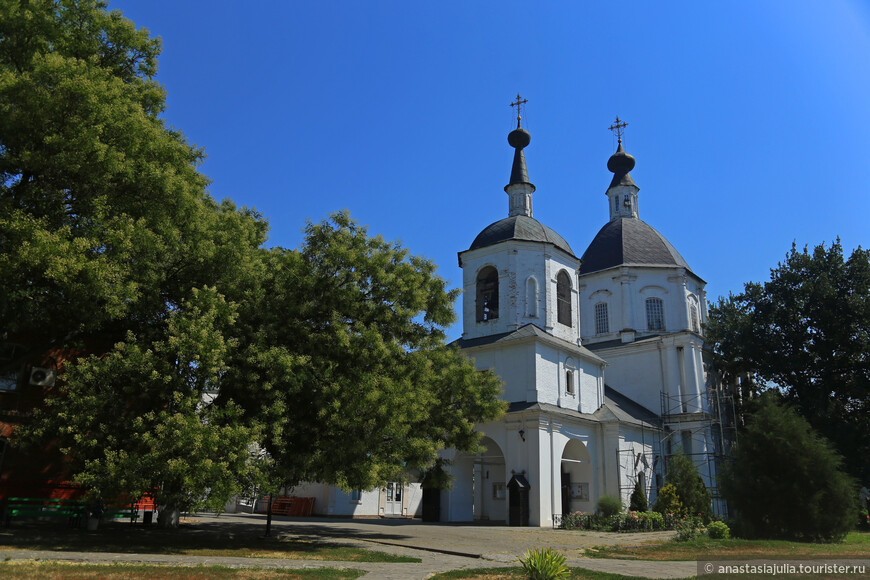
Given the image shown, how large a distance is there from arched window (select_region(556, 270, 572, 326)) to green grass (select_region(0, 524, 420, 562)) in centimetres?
→ 1720

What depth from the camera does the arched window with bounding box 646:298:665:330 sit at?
37000 millimetres

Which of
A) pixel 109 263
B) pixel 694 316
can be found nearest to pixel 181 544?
pixel 109 263

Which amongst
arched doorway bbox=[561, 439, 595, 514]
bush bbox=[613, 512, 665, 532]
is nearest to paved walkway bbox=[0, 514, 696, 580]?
bush bbox=[613, 512, 665, 532]

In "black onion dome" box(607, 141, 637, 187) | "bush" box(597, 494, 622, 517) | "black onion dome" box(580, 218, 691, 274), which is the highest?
"black onion dome" box(607, 141, 637, 187)

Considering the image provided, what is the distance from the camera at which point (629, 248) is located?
38250mm

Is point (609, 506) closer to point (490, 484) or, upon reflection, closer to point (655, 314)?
point (490, 484)

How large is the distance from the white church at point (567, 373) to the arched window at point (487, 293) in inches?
1.9

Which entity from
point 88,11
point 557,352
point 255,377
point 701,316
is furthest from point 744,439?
point 88,11

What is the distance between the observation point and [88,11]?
14.7 m

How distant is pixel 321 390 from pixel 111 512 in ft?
33.9

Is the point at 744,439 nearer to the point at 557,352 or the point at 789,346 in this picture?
the point at 557,352

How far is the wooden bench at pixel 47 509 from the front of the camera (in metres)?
16.9

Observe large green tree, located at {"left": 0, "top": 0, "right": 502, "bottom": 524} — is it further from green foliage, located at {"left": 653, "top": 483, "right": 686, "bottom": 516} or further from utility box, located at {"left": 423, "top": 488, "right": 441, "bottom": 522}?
green foliage, located at {"left": 653, "top": 483, "right": 686, "bottom": 516}

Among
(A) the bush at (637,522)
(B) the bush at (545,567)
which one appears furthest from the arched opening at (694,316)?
(B) the bush at (545,567)
